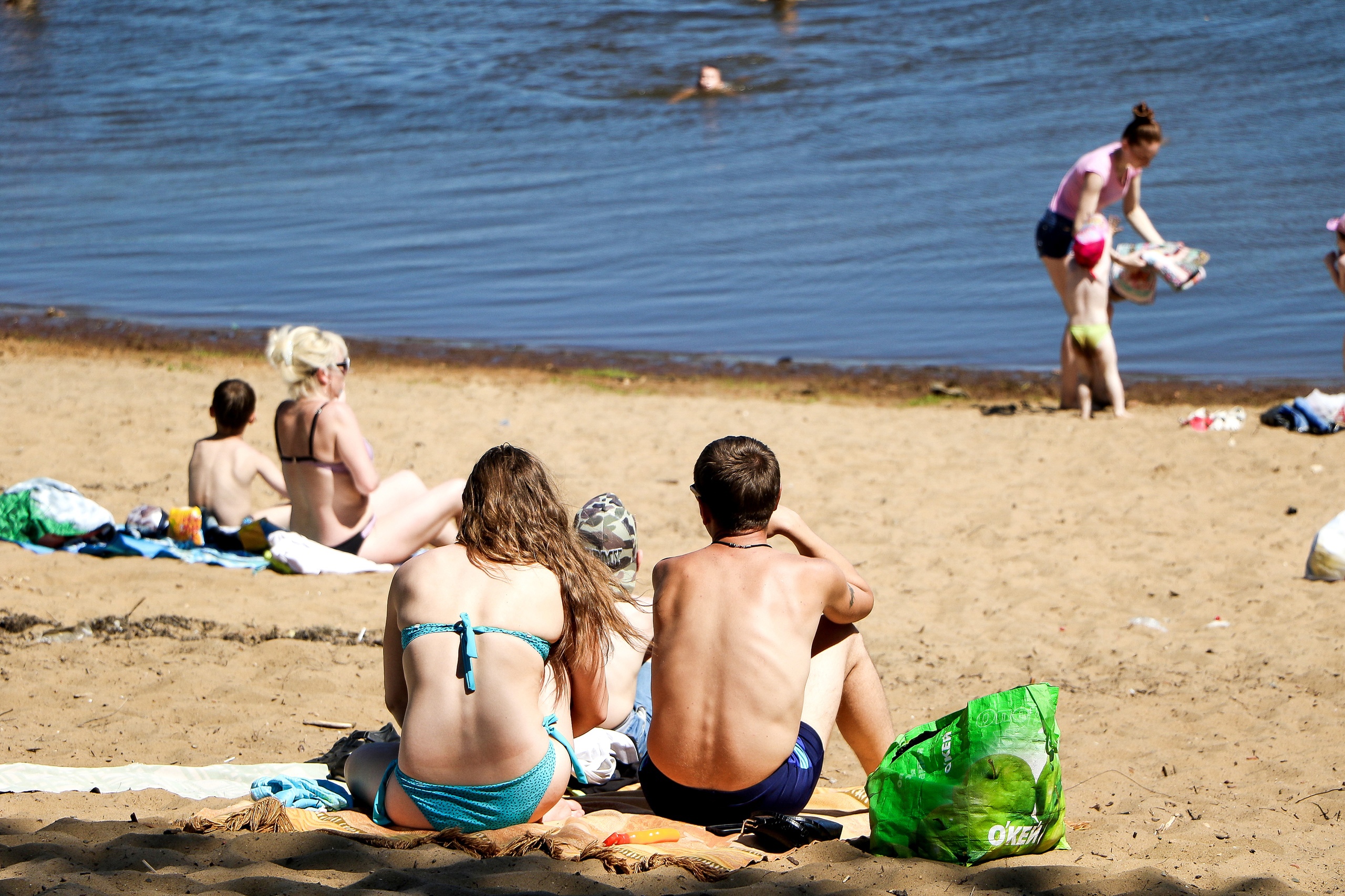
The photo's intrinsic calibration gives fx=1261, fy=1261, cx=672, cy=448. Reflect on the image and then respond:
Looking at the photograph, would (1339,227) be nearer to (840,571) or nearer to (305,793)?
(840,571)

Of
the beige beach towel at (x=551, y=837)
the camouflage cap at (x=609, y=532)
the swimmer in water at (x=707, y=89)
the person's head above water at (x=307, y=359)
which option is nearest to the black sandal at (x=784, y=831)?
the beige beach towel at (x=551, y=837)

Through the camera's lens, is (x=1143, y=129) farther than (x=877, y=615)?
Yes

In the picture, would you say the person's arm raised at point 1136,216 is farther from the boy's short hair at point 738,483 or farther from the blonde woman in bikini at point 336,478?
the boy's short hair at point 738,483

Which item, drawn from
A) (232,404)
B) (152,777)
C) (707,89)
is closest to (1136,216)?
(232,404)

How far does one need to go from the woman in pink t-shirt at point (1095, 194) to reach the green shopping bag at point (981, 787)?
18.4 feet

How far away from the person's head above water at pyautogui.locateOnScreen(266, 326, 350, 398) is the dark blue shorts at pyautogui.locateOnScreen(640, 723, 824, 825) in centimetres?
284

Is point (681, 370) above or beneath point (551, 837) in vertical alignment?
above

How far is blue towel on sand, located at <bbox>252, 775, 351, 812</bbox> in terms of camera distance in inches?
129

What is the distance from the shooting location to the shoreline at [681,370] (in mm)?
9672

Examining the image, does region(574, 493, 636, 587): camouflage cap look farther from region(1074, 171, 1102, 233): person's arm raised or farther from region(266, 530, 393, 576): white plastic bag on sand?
region(1074, 171, 1102, 233): person's arm raised

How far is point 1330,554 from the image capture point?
5512 mm

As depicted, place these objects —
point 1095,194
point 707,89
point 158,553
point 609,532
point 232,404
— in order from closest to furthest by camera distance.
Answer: point 609,532 < point 158,553 < point 232,404 < point 1095,194 < point 707,89

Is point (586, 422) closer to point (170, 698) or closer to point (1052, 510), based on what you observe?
point (1052, 510)

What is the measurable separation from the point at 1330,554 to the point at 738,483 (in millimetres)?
3643
